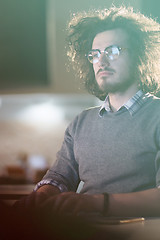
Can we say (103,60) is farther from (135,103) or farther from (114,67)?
(135,103)

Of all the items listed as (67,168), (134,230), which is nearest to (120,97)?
(67,168)

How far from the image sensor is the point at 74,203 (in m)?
0.71

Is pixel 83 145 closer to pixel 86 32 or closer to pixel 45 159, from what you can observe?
pixel 86 32

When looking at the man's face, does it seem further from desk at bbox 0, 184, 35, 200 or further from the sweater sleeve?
desk at bbox 0, 184, 35, 200

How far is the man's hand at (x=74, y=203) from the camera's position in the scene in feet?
2.29

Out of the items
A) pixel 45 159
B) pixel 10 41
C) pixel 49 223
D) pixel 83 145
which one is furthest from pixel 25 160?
pixel 49 223

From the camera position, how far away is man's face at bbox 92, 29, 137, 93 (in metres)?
0.87

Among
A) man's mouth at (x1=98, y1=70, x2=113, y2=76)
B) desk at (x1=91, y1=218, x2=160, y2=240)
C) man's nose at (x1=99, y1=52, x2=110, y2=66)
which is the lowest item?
desk at (x1=91, y1=218, x2=160, y2=240)

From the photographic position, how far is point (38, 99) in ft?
5.43

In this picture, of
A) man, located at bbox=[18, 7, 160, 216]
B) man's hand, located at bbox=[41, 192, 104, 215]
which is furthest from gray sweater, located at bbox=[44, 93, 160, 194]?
man's hand, located at bbox=[41, 192, 104, 215]

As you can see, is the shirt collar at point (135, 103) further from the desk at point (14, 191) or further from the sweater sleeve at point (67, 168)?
the desk at point (14, 191)

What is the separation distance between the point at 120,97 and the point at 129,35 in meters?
0.16

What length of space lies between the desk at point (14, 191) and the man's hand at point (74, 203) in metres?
0.18

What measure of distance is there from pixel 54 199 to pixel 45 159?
665 mm
